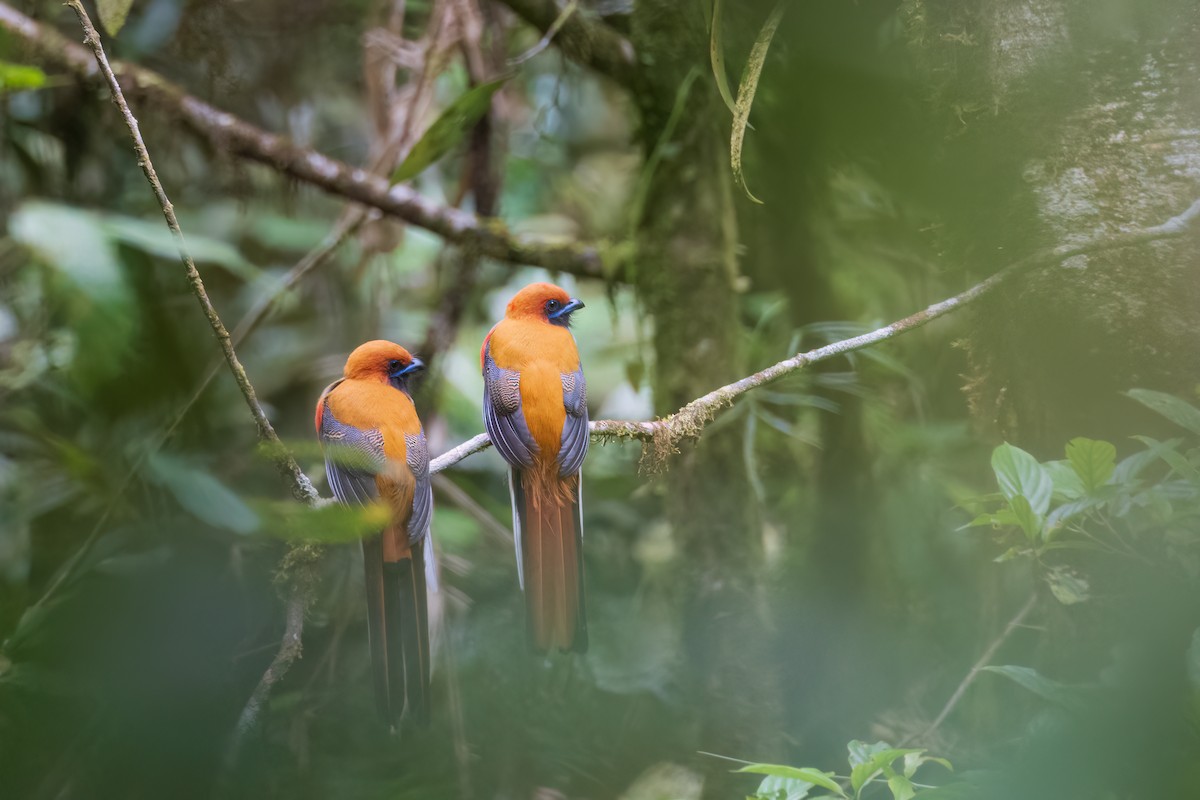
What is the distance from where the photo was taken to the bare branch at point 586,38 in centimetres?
180

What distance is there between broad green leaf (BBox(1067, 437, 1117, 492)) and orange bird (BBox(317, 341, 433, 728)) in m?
0.80

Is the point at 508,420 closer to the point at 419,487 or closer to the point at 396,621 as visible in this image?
the point at 419,487

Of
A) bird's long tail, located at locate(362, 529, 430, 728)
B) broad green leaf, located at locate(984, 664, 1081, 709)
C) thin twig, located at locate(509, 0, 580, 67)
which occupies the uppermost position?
thin twig, located at locate(509, 0, 580, 67)

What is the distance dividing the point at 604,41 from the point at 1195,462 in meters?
1.27

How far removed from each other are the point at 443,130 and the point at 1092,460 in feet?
3.34

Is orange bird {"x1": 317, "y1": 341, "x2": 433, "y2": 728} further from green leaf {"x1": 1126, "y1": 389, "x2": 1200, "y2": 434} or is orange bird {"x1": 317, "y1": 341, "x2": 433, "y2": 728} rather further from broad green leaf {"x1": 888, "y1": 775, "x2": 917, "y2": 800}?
green leaf {"x1": 1126, "y1": 389, "x2": 1200, "y2": 434}

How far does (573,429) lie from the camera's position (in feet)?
3.75

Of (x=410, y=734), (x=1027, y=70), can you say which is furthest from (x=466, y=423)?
(x=1027, y=70)

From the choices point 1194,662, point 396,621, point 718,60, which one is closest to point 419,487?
point 396,621

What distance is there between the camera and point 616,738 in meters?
1.75

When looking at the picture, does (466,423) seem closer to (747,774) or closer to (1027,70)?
(747,774)

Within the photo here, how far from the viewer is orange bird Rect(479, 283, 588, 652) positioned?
113 cm

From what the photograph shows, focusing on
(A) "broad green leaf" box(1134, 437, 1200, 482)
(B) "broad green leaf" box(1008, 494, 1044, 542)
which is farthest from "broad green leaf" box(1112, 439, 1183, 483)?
Answer: (B) "broad green leaf" box(1008, 494, 1044, 542)

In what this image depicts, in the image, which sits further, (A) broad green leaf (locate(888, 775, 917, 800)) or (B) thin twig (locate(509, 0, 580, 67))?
(B) thin twig (locate(509, 0, 580, 67))
